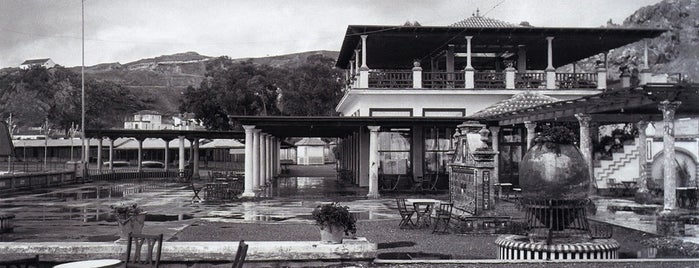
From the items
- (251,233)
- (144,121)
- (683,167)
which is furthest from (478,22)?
(144,121)

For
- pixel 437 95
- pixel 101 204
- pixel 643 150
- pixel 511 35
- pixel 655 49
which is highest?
pixel 655 49

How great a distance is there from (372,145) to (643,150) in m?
9.53

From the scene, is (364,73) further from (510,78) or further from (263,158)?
(510,78)

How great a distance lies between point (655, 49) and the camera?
102 metres

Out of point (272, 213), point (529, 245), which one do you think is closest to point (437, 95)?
point (272, 213)

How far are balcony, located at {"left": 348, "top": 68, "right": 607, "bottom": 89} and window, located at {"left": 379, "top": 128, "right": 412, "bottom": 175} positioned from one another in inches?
83.8

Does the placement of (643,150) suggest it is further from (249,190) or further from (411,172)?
(249,190)

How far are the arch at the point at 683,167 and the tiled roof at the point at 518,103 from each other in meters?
5.90

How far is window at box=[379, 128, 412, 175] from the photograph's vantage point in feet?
95.8

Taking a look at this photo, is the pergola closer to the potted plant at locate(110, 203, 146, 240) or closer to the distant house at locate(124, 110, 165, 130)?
the potted plant at locate(110, 203, 146, 240)

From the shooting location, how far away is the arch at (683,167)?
95.1 ft

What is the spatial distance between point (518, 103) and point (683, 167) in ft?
30.4

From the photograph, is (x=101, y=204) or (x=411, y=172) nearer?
(x=101, y=204)

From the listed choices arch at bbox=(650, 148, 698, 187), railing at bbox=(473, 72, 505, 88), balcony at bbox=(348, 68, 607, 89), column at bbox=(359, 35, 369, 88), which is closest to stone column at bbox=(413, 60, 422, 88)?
balcony at bbox=(348, 68, 607, 89)
